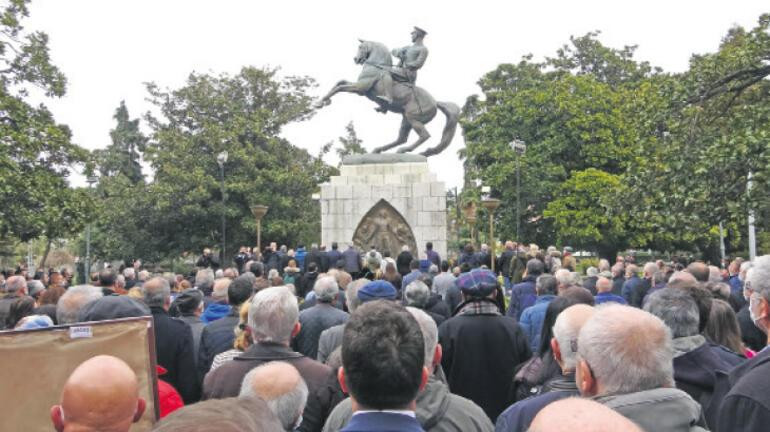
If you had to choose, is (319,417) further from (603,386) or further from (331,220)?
(331,220)

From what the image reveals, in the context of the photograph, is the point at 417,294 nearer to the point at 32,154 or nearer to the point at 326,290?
the point at 326,290

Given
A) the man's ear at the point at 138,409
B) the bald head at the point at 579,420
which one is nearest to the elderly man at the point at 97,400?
the man's ear at the point at 138,409

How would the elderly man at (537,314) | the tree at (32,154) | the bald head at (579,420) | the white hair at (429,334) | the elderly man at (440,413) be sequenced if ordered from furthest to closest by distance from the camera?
the tree at (32,154) → the elderly man at (537,314) → the white hair at (429,334) → the elderly man at (440,413) → the bald head at (579,420)

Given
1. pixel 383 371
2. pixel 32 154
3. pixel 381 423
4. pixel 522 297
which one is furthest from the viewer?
pixel 32 154

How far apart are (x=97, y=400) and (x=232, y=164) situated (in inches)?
1424

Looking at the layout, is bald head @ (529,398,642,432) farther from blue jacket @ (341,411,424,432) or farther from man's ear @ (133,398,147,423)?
man's ear @ (133,398,147,423)

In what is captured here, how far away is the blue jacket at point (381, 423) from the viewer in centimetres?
238

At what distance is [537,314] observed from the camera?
263 inches

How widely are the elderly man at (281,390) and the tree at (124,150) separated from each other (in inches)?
2025

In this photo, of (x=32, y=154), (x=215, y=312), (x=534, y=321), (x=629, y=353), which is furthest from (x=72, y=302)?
(x=32, y=154)

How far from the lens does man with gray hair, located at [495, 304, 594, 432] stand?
321 centimetres

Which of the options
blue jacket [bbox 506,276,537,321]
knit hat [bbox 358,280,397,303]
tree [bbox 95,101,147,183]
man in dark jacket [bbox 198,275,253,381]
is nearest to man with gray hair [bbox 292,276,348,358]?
knit hat [bbox 358,280,397,303]

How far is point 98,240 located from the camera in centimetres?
4338

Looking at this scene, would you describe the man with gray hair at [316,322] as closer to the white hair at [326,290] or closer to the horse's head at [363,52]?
the white hair at [326,290]
